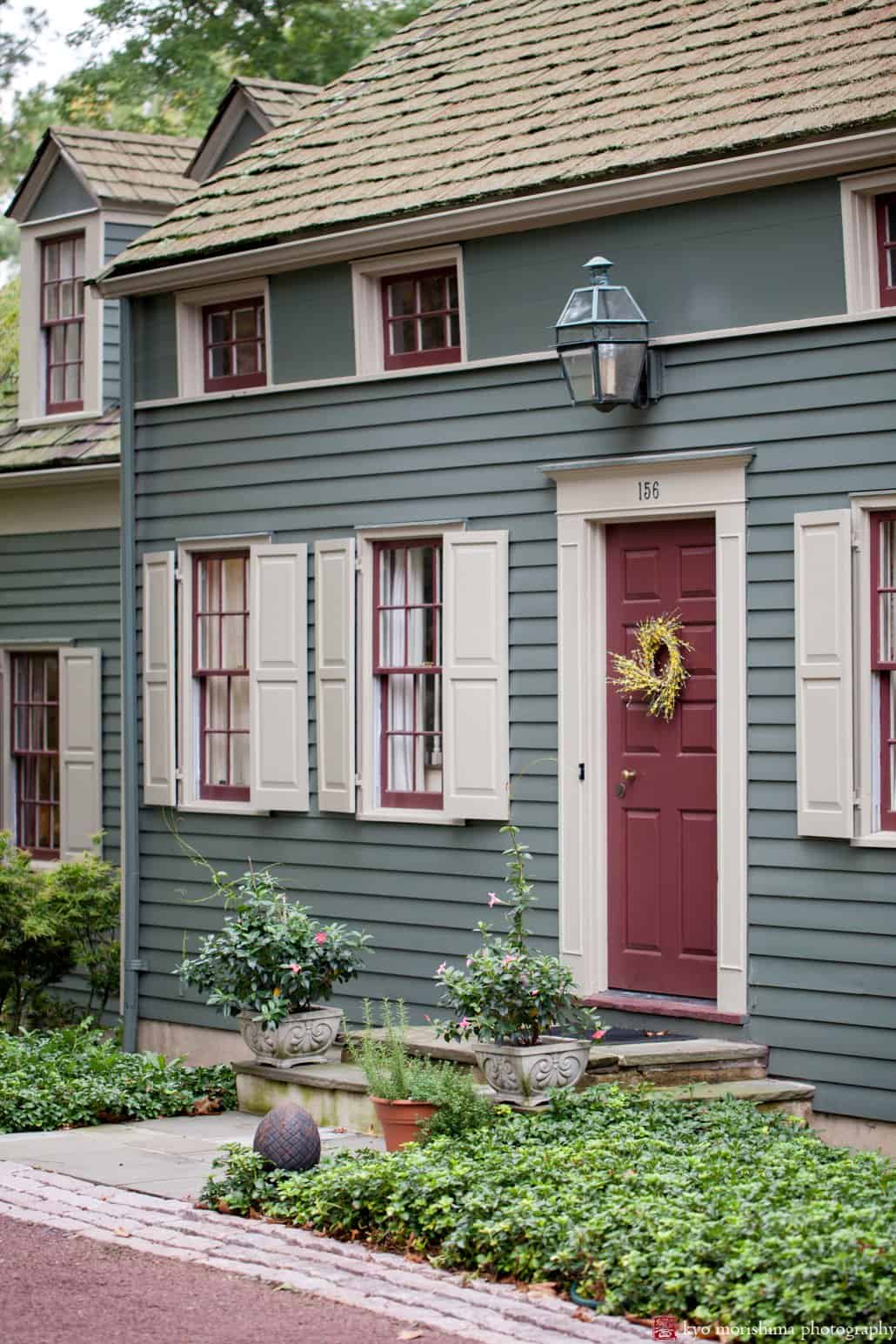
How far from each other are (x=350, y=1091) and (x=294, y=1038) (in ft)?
1.78

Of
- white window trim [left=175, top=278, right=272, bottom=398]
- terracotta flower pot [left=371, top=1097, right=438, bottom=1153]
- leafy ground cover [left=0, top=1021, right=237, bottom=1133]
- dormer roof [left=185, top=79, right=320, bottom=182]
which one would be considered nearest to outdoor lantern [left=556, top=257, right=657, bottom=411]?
white window trim [left=175, top=278, right=272, bottom=398]

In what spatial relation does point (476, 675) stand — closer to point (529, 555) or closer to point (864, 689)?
point (529, 555)

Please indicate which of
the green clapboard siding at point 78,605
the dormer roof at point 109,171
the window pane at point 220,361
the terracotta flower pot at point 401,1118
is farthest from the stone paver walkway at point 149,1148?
the dormer roof at point 109,171

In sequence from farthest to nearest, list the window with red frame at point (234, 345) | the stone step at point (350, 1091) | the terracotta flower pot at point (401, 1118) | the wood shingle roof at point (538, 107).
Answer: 1. the window with red frame at point (234, 345)
2. the wood shingle roof at point (538, 107)
3. the stone step at point (350, 1091)
4. the terracotta flower pot at point (401, 1118)

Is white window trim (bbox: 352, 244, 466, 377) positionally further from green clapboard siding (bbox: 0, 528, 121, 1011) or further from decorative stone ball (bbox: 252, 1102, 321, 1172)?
decorative stone ball (bbox: 252, 1102, 321, 1172)

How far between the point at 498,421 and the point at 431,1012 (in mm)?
3358

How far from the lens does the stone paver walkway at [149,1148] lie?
27.7 feet

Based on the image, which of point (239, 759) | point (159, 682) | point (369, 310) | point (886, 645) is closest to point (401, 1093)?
point (886, 645)

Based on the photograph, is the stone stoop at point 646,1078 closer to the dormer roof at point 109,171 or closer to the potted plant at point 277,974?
the potted plant at point 277,974

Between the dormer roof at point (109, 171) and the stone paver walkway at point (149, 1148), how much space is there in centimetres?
778

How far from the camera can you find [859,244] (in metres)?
8.95

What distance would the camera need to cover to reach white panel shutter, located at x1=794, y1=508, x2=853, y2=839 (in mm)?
8891

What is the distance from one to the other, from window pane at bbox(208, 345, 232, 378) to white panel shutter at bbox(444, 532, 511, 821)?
101 inches

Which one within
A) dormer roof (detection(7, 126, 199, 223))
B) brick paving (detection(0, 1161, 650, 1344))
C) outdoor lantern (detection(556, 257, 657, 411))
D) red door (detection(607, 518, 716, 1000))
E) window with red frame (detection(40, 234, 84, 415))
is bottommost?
brick paving (detection(0, 1161, 650, 1344))
